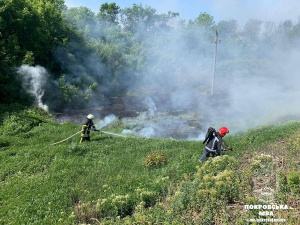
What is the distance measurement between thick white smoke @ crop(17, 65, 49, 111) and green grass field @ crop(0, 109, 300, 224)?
6.29 m

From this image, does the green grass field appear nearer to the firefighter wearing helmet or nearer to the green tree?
the firefighter wearing helmet

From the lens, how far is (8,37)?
18234mm

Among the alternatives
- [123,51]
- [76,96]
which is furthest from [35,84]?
[123,51]

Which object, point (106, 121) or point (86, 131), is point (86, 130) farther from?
point (106, 121)

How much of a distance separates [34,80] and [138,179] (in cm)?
1518

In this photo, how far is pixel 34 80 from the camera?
19141 mm

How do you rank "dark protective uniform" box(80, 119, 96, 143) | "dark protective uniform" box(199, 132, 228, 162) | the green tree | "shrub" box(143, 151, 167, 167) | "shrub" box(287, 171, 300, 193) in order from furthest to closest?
the green tree
"dark protective uniform" box(80, 119, 96, 143)
"shrub" box(143, 151, 167, 167)
"dark protective uniform" box(199, 132, 228, 162)
"shrub" box(287, 171, 300, 193)

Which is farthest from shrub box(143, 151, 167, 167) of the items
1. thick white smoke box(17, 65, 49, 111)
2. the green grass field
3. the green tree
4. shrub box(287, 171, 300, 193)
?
the green tree

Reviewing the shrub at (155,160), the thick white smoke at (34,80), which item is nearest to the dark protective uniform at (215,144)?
the shrub at (155,160)

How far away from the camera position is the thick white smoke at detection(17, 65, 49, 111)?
1805cm

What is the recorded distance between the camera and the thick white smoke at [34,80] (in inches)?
711

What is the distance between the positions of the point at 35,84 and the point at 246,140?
1614 centimetres

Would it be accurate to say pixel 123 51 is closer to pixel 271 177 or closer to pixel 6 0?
pixel 6 0

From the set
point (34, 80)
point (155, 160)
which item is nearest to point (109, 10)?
point (34, 80)
